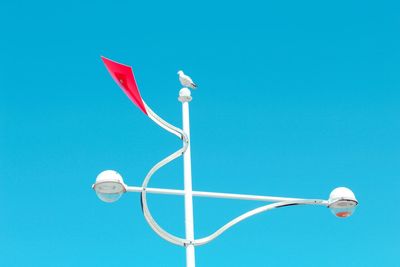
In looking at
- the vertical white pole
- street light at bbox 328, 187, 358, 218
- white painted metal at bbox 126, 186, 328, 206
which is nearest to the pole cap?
the vertical white pole

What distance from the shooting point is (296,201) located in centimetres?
704

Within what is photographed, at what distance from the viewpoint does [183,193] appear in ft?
22.2

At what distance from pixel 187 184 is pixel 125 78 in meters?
1.28

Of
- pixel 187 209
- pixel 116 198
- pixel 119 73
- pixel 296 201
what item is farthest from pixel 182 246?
pixel 119 73

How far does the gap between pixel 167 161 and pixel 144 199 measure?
45 cm

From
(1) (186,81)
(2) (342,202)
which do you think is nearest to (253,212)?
(2) (342,202)

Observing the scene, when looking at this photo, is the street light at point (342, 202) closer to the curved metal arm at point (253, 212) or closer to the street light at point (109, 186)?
the curved metal arm at point (253, 212)

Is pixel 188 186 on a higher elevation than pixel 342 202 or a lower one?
higher

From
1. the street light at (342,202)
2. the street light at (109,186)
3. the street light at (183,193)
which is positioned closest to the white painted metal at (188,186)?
the street light at (183,193)

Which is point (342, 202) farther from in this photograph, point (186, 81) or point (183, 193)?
point (186, 81)

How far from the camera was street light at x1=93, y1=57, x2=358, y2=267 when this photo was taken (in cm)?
650

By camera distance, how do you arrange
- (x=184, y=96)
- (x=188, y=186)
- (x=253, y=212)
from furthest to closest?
(x=184, y=96) < (x=253, y=212) < (x=188, y=186)

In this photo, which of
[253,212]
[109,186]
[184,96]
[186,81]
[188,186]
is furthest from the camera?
[186,81]

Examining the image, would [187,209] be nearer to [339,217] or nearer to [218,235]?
[218,235]
